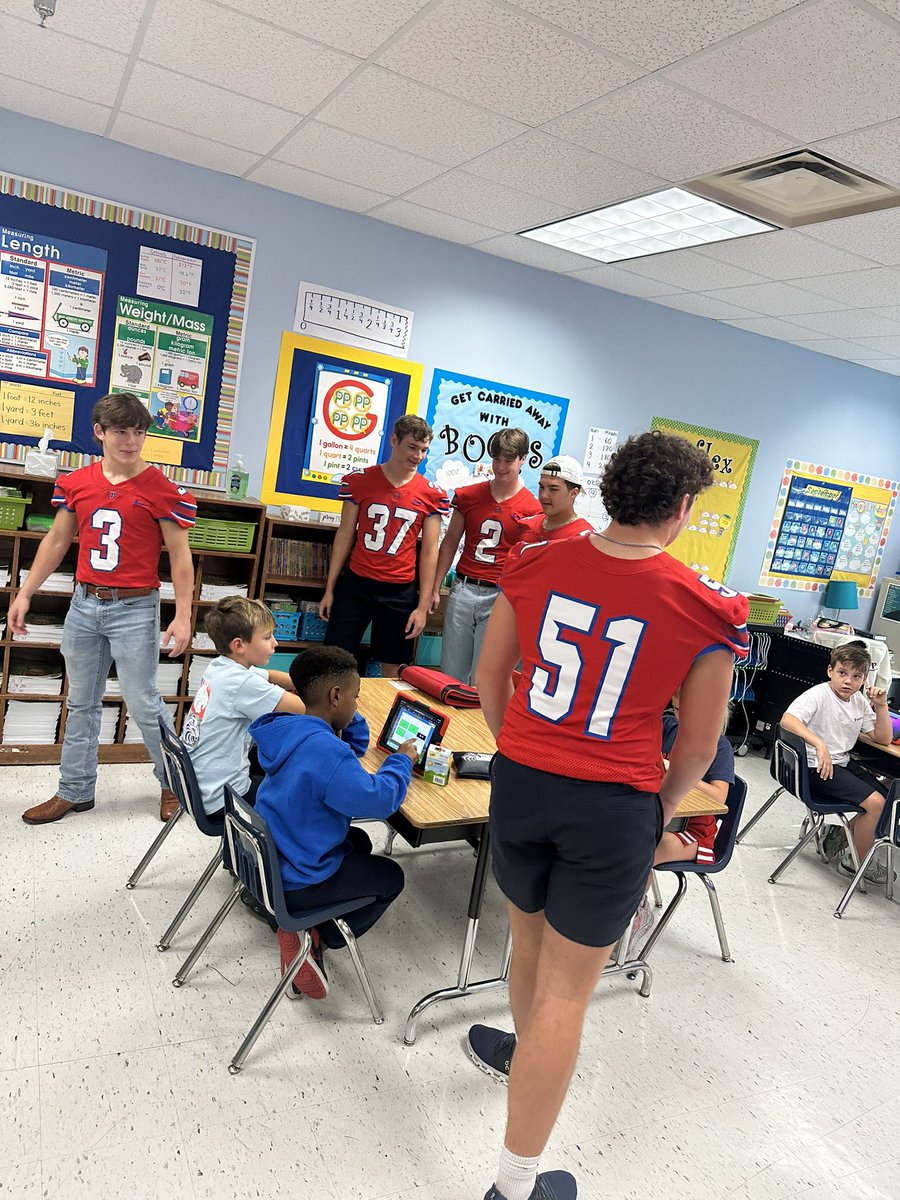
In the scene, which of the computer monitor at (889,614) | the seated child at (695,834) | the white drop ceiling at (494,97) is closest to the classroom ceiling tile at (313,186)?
the white drop ceiling at (494,97)

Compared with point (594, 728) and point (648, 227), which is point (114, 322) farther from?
point (594, 728)

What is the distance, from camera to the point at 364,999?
103 inches

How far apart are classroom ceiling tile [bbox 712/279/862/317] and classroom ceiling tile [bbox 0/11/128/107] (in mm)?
3559

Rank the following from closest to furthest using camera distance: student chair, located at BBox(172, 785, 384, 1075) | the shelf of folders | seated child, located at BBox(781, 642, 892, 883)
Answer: student chair, located at BBox(172, 785, 384, 1075), seated child, located at BBox(781, 642, 892, 883), the shelf of folders

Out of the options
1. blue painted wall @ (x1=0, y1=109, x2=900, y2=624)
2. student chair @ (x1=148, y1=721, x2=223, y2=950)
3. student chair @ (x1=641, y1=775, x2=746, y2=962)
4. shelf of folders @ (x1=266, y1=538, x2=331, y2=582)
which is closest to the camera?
student chair @ (x1=148, y1=721, x2=223, y2=950)

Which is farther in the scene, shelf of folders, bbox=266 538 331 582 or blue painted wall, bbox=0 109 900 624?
shelf of folders, bbox=266 538 331 582

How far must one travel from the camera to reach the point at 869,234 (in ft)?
12.0

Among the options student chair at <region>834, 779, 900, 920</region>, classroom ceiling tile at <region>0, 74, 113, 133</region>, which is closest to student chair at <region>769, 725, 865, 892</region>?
student chair at <region>834, 779, 900, 920</region>

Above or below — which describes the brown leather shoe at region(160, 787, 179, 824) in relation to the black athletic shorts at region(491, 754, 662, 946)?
below

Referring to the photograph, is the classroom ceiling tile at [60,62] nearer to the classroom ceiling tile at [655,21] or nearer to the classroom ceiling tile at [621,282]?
the classroom ceiling tile at [655,21]

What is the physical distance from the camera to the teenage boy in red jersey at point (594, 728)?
1632mm

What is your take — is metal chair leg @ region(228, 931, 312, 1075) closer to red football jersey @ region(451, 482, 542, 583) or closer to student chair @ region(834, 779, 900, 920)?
red football jersey @ region(451, 482, 542, 583)

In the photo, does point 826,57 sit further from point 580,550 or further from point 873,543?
point 873,543

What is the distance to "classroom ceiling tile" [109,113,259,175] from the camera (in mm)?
3818
